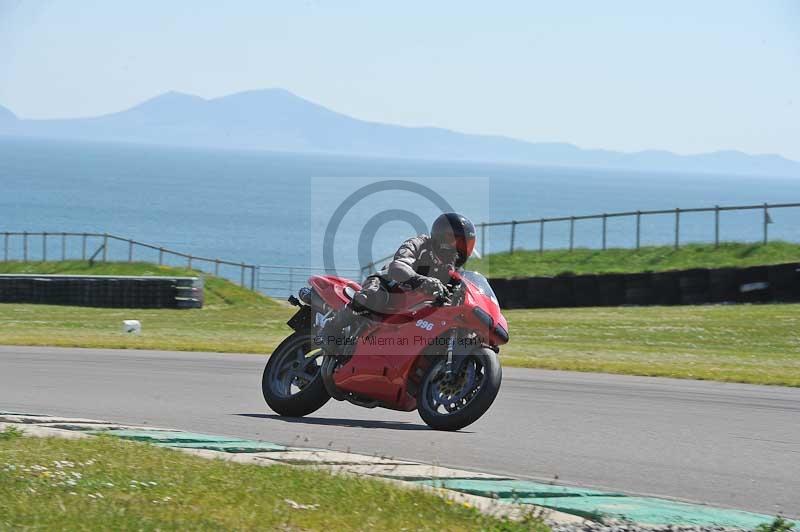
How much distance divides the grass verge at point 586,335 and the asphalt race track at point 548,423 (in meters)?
2.56

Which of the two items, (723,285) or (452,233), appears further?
(723,285)

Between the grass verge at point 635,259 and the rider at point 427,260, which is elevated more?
the rider at point 427,260

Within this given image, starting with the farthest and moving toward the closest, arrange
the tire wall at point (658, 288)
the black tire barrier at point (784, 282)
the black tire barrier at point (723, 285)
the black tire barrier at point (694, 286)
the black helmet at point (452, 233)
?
1. the black tire barrier at point (694, 286)
2. the black tire barrier at point (723, 285)
3. the tire wall at point (658, 288)
4. the black tire barrier at point (784, 282)
5. the black helmet at point (452, 233)

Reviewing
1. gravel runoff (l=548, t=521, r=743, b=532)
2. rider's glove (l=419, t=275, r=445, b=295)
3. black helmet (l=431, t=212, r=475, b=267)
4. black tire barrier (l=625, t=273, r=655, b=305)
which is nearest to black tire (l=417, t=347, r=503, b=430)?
rider's glove (l=419, t=275, r=445, b=295)

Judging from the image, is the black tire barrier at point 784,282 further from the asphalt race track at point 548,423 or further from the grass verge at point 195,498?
the grass verge at point 195,498

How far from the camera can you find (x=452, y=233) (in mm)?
8805

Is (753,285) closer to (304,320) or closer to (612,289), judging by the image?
(612,289)

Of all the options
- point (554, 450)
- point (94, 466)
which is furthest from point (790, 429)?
point (94, 466)

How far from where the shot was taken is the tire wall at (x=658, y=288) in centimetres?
2544

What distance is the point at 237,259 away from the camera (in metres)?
96.2

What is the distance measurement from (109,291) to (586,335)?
14.5m

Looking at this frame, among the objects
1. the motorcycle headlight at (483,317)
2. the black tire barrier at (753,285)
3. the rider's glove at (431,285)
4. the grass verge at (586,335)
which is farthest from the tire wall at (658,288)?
the rider's glove at (431,285)

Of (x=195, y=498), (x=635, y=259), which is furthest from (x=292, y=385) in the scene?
(x=635, y=259)

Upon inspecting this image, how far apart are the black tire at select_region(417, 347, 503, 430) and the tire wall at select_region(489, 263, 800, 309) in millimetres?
18194
